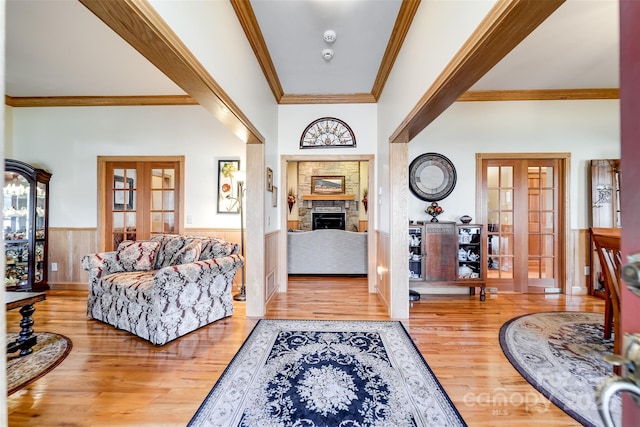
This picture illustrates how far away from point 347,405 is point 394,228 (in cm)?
186

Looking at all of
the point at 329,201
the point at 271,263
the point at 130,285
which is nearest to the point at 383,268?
the point at 271,263

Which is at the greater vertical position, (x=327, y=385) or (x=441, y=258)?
(x=441, y=258)

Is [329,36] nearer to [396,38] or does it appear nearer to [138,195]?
[396,38]

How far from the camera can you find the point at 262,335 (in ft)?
8.77

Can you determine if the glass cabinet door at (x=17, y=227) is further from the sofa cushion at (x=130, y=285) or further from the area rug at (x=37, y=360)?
the sofa cushion at (x=130, y=285)

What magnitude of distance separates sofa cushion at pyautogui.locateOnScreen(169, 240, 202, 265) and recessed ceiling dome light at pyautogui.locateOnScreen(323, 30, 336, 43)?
8.43 feet

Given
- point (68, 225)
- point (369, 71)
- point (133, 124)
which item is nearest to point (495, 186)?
point (369, 71)

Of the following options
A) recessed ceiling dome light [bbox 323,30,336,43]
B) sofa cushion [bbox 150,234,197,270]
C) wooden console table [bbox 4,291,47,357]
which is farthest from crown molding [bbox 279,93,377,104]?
wooden console table [bbox 4,291,47,357]

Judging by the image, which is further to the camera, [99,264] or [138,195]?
[138,195]

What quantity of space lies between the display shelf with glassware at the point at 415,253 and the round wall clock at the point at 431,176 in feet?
1.96

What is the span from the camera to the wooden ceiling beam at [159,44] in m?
1.19

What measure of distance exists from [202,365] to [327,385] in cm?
103

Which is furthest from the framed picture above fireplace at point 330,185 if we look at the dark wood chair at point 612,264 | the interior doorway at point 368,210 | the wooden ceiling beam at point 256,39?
the dark wood chair at point 612,264

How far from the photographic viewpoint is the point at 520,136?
3.99 metres
